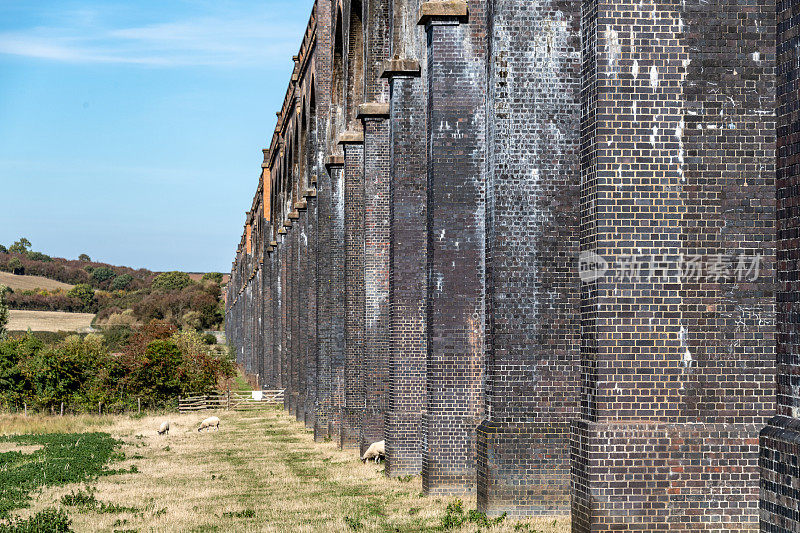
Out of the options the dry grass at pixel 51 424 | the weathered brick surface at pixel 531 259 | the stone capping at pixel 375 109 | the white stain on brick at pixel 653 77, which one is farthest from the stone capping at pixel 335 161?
the white stain on brick at pixel 653 77

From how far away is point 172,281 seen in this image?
171875 millimetres

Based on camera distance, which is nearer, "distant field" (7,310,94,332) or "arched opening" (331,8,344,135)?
"arched opening" (331,8,344,135)

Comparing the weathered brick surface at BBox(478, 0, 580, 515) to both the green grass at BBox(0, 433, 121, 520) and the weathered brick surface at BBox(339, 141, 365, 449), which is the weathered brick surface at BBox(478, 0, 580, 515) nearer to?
the green grass at BBox(0, 433, 121, 520)

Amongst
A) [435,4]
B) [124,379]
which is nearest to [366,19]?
[435,4]

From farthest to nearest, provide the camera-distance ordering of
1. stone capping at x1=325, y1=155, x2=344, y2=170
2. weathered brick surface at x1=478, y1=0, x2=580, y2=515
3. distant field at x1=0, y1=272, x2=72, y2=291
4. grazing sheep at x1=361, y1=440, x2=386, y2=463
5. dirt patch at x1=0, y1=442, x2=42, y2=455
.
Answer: distant field at x1=0, y1=272, x2=72, y2=291 < stone capping at x1=325, y1=155, x2=344, y2=170 < dirt patch at x1=0, y1=442, x2=42, y2=455 < grazing sheep at x1=361, y1=440, x2=386, y2=463 < weathered brick surface at x1=478, y1=0, x2=580, y2=515

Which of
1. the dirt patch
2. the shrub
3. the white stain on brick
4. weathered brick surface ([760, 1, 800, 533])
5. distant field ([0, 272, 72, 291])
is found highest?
the shrub

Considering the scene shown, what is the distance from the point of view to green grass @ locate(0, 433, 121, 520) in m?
18.2

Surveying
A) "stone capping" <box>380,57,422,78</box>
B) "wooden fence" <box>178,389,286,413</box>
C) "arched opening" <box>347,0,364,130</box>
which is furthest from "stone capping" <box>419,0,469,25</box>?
"wooden fence" <box>178,389,286,413</box>

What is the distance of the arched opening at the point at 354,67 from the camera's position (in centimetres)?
2627

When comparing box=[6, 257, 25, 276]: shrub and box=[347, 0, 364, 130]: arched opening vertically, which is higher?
box=[6, 257, 25, 276]: shrub

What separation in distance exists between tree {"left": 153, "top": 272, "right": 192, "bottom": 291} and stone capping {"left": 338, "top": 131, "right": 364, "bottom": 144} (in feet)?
491

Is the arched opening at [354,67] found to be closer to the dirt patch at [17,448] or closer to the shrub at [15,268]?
the dirt patch at [17,448]

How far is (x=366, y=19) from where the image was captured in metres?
22.7

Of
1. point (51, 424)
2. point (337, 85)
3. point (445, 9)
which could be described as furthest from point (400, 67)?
point (51, 424)
